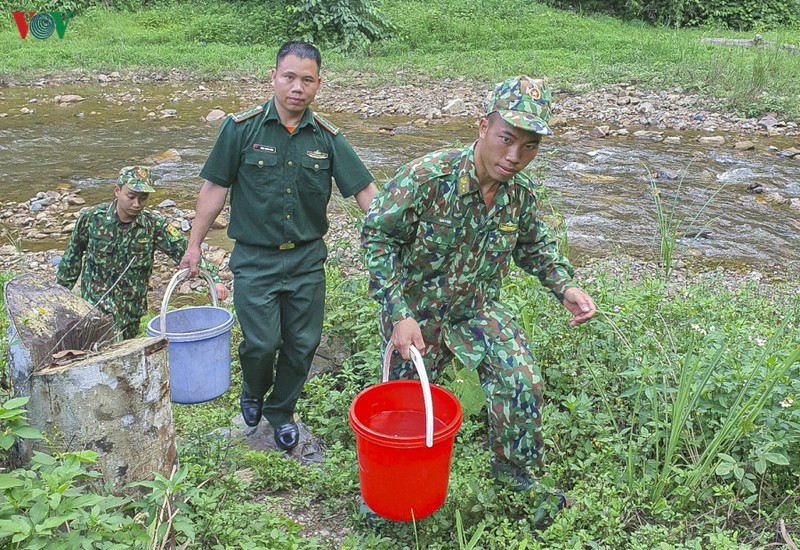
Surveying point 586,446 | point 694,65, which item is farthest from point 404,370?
point 694,65

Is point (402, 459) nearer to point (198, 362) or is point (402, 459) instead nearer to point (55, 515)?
point (55, 515)

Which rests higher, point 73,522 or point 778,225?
point 73,522

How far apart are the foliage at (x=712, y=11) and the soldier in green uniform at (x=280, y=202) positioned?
18834 millimetres

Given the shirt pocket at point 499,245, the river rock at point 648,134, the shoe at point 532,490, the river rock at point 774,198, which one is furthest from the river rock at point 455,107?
the shoe at point 532,490

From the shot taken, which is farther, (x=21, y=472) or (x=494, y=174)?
(x=494, y=174)

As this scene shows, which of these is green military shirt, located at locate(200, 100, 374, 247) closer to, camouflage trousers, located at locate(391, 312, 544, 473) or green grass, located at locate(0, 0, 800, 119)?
camouflage trousers, located at locate(391, 312, 544, 473)

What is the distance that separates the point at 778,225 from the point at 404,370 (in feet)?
20.4

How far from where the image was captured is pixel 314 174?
352 centimetres

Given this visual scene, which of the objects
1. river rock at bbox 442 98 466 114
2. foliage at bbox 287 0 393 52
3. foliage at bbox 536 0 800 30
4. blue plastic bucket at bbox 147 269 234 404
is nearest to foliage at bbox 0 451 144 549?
blue plastic bucket at bbox 147 269 234 404

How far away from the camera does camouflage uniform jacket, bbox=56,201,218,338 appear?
4500mm

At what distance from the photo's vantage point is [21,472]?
2184 mm

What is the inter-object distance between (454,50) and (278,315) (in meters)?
14.2

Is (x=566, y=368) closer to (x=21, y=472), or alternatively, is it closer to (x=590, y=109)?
(x=21, y=472)

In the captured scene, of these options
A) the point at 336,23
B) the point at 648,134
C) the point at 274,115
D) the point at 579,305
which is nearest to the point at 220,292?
the point at 274,115
